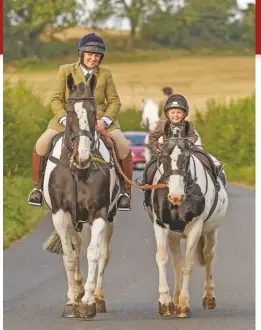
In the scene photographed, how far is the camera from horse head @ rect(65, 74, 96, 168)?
13.2m

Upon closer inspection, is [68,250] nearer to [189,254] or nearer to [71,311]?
[71,311]

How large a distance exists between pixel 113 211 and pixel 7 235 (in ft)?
28.6

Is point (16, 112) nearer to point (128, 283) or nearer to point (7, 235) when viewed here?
point (7, 235)

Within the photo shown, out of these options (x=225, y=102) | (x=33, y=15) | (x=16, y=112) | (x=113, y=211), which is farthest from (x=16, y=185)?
(x=33, y=15)

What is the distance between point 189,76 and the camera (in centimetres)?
7394

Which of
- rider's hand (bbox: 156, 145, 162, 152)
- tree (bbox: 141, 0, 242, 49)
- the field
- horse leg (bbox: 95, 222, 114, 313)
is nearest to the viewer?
rider's hand (bbox: 156, 145, 162, 152)

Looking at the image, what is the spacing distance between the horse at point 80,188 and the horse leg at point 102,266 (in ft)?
1.16

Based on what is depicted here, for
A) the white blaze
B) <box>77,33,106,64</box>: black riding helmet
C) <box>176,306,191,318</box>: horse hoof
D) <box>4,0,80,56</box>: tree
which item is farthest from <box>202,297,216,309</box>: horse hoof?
<box>4,0,80,56</box>: tree

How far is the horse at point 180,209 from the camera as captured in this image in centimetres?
1348

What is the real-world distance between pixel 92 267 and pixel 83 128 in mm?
1389

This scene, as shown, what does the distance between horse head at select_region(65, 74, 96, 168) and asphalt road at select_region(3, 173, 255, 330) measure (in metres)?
1.60

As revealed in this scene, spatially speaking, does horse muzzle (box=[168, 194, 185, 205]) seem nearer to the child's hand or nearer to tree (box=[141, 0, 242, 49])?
the child's hand

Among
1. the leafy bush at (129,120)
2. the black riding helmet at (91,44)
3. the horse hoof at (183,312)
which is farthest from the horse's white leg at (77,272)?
the leafy bush at (129,120)

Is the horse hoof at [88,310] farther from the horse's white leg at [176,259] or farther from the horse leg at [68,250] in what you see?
the horse's white leg at [176,259]
